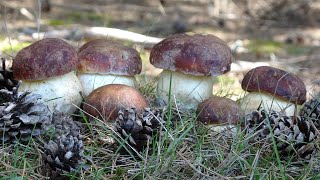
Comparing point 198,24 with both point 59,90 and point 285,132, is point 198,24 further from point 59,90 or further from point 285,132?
point 285,132

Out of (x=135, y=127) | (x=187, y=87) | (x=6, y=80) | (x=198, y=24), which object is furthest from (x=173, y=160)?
(x=198, y=24)

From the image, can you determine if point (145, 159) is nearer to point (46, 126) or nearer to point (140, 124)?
point (140, 124)

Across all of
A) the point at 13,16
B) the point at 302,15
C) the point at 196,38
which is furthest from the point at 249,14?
the point at 196,38

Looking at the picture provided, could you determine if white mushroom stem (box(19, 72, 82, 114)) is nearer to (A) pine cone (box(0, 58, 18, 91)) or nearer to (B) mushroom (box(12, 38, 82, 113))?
(B) mushroom (box(12, 38, 82, 113))

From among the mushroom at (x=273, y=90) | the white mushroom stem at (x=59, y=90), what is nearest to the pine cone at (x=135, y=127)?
the white mushroom stem at (x=59, y=90)

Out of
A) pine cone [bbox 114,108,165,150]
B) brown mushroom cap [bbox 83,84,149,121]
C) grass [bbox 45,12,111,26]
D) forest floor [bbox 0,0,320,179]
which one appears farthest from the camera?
grass [bbox 45,12,111,26]

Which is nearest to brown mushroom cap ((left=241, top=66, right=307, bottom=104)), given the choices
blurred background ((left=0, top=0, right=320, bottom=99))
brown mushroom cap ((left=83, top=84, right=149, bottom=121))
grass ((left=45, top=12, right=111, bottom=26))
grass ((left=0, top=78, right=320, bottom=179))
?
grass ((left=0, top=78, right=320, bottom=179))
